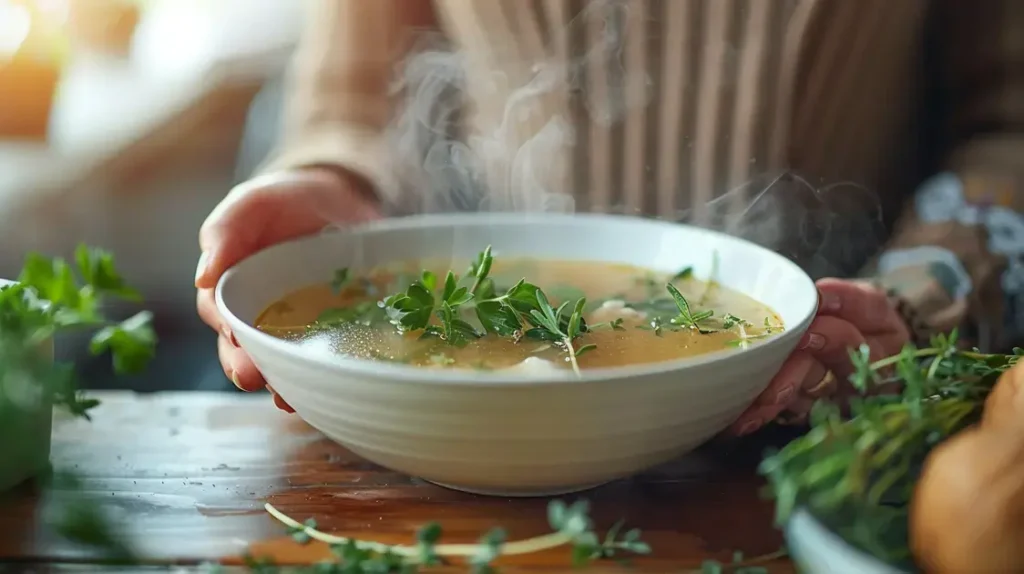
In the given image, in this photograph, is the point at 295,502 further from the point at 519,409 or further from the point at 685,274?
the point at 685,274

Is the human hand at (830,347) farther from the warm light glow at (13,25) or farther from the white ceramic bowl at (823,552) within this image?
the warm light glow at (13,25)

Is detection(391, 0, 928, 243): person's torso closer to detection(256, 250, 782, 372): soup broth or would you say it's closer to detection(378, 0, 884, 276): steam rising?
detection(378, 0, 884, 276): steam rising

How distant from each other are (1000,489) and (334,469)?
532 mm

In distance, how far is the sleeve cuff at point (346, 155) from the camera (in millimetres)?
1222

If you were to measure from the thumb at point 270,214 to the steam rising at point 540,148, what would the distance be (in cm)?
20

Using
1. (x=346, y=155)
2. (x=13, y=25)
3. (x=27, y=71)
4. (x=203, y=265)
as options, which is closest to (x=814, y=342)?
(x=203, y=265)

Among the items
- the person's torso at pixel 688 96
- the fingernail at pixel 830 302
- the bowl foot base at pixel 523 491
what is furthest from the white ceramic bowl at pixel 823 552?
the person's torso at pixel 688 96

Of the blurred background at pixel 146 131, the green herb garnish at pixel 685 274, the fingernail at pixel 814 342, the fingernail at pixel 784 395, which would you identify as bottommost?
the blurred background at pixel 146 131

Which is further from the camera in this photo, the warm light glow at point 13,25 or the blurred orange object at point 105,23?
the blurred orange object at point 105,23

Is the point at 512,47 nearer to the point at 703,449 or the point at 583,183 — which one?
the point at 583,183

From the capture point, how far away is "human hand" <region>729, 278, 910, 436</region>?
2.66ft

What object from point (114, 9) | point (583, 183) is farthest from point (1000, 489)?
point (114, 9)

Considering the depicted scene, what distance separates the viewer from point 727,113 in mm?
1261

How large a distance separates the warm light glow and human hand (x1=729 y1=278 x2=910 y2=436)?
1.39 m
